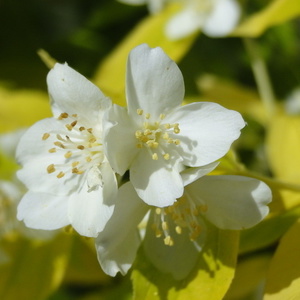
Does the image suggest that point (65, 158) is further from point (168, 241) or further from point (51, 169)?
point (168, 241)

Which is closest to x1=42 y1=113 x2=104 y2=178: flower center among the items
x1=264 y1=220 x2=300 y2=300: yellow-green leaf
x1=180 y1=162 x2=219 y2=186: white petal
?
x1=180 y1=162 x2=219 y2=186: white petal

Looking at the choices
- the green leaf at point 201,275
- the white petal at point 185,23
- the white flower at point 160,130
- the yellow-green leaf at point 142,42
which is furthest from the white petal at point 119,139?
the white petal at point 185,23

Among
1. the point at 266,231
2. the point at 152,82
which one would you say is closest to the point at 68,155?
the point at 152,82

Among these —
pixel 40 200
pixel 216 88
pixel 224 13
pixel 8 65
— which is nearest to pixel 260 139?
pixel 216 88

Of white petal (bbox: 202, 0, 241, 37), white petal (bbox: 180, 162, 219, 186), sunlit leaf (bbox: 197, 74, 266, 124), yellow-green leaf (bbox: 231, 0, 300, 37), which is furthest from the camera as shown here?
sunlit leaf (bbox: 197, 74, 266, 124)

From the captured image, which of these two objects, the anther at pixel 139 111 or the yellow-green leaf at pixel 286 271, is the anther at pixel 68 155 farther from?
the yellow-green leaf at pixel 286 271

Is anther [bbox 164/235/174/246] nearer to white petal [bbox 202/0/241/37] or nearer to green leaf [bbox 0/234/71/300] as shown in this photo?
green leaf [bbox 0/234/71/300]
